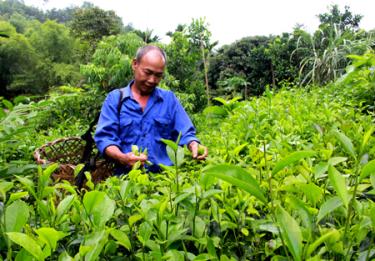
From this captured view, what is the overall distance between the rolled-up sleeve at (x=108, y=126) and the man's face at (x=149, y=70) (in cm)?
16

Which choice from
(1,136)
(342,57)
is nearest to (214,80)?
(342,57)

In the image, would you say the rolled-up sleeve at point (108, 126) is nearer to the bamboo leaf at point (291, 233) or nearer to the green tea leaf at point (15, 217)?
the green tea leaf at point (15, 217)

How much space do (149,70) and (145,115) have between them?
27cm

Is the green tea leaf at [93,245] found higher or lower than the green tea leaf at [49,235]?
lower

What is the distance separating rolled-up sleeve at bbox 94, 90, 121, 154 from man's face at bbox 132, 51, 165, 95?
0.53 ft

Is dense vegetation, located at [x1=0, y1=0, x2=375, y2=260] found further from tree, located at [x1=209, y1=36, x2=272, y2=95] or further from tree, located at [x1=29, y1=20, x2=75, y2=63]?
tree, located at [x1=29, y1=20, x2=75, y2=63]

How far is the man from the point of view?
2367 mm

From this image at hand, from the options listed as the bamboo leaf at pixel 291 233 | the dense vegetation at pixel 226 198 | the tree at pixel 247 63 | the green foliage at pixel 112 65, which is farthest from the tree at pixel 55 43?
the bamboo leaf at pixel 291 233

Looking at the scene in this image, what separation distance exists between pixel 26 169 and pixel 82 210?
0.40m

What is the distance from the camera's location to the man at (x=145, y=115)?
237 cm

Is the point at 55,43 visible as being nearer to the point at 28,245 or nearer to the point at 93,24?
the point at 93,24

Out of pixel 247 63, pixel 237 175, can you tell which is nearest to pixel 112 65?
pixel 237 175

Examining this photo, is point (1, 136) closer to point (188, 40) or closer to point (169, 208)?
point (169, 208)

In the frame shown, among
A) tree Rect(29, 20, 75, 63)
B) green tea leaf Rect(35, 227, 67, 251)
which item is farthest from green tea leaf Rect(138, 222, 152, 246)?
tree Rect(29, 20, 75, 63)
